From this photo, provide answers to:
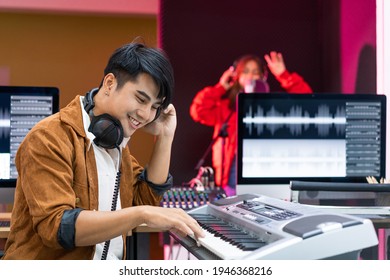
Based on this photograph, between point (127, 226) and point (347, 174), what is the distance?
51.4 inches

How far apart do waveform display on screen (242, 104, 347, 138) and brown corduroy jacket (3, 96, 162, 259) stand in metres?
0.98

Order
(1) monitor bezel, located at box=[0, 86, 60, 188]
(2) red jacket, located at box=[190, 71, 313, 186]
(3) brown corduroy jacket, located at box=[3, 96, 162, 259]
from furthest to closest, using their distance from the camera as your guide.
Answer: (2) red jacket, located at box=[190, 71, 313, 186] → (1) monitor bezel, located at box=[0, 86, 60, 188] → (3) brown corduroy jacket, located at box=[3, 96, 162, 259]

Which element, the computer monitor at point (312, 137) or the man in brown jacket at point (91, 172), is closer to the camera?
the man in brown jacket at point (91, 172)

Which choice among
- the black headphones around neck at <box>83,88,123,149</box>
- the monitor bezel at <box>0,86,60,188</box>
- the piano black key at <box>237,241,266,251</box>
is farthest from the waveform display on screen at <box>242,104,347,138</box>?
the piano black key at <box>237,241,266,251</box>

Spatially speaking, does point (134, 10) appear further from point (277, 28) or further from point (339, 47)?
point (339, 47)

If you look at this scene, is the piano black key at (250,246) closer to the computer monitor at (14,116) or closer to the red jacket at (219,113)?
the computer monitor at (14,116)

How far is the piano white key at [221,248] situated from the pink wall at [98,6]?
11.8 ft

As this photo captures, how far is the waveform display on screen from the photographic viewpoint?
225 cm

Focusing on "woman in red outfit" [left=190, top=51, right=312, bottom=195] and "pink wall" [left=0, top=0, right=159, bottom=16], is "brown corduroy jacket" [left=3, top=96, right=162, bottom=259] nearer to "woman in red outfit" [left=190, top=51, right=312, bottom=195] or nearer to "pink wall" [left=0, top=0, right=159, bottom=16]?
"woman in red outfit" [left=190, top=51, right=312, bottom=195]

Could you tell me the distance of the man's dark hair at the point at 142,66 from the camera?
1.38 m

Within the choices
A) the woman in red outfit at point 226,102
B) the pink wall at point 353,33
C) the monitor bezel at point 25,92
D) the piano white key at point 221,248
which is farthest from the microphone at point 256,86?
the piano white key at point 221,248

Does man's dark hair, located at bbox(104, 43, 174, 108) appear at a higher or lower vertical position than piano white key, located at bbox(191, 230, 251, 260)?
higher

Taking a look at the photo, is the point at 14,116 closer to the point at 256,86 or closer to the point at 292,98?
the point at 292,98

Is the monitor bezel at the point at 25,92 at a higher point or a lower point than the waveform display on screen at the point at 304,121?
higher
